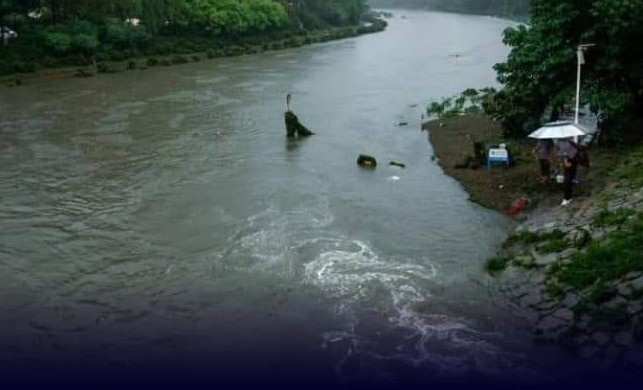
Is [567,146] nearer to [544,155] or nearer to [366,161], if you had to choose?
[544,155]

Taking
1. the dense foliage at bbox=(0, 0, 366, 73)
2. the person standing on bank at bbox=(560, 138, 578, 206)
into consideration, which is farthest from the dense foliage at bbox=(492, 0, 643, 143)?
the dense foliage at bbox=(0, 0, 366, 73)

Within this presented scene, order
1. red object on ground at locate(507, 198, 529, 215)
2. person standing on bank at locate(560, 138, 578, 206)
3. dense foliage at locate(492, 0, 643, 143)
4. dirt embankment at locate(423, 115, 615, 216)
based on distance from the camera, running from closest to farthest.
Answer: person standing on bank at locate(560, 138, 578, 206) < red object on ground at locate(507, 198, 529, 215) < dirt embankment at locate(423, 115, 615, 216) < dense foliage at locate(492, 0, 643, 143)

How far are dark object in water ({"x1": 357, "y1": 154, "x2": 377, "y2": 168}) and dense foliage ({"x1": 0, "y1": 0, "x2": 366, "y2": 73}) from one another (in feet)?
102

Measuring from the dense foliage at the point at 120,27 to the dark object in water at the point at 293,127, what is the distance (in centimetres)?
2628

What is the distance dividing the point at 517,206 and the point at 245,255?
20.5 ft

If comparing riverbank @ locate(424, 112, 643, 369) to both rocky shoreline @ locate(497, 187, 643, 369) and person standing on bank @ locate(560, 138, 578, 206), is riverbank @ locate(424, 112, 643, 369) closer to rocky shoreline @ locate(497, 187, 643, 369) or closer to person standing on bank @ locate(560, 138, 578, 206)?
rocky shoreline @ locate(497, 187, 643, 369)

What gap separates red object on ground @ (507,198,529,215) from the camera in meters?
15.7

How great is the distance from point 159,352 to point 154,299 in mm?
1847

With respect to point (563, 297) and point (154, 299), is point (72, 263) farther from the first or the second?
point (563, 297)

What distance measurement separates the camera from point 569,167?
14820 millimetres

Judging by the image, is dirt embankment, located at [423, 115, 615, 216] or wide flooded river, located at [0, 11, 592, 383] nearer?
wide flooded river, located at [0, 11, 592, 383]

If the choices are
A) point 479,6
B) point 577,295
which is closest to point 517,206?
point 577,295

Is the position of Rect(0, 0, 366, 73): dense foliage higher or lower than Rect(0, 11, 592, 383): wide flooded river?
higher

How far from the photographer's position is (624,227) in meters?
12.1
